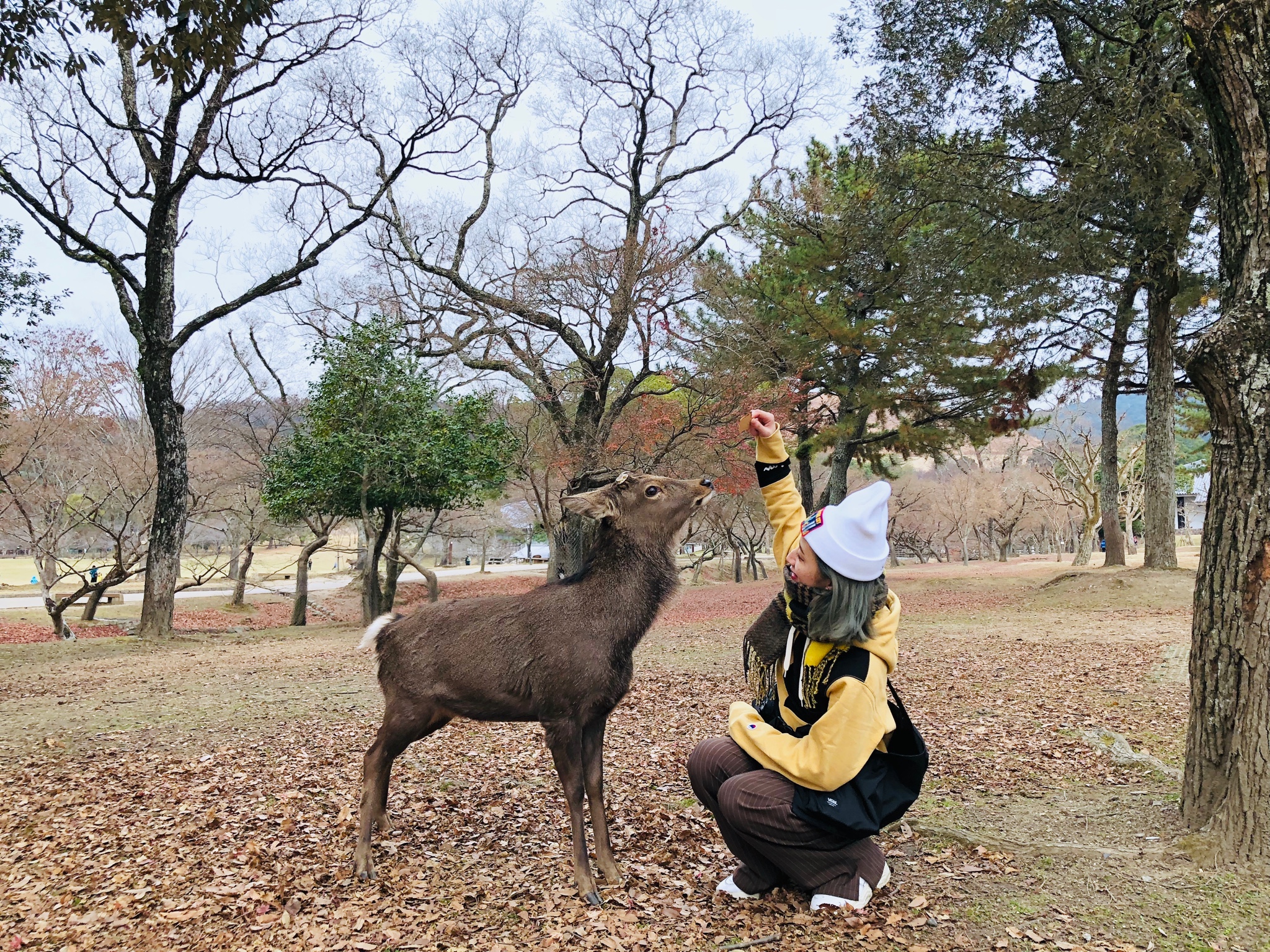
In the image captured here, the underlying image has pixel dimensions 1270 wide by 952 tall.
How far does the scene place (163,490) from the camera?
15672 mm

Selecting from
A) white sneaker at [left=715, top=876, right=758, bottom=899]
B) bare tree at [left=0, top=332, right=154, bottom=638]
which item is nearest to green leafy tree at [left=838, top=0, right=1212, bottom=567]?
white sneaker at [left=715, top=876, right=758, bottom=899]

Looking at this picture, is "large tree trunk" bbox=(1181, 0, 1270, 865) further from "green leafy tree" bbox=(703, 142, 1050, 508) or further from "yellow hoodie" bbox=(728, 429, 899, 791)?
"green leafy tree" bbox=(703, 142, 1050, 508)

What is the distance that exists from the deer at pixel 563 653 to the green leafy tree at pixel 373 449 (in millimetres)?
14630

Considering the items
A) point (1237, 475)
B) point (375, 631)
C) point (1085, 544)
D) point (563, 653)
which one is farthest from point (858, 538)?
point (1085, 544)

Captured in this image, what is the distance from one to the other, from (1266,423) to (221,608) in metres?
31.1

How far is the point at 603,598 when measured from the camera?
4.05 metres

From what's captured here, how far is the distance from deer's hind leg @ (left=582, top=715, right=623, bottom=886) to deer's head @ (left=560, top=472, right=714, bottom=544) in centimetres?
100

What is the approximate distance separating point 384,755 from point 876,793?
8.43 feet

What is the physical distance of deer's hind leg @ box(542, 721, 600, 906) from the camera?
3742 mm

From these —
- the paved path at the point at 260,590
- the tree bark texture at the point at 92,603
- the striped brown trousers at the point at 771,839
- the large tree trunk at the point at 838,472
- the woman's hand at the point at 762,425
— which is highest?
the large tree trunk at the point at 838,472

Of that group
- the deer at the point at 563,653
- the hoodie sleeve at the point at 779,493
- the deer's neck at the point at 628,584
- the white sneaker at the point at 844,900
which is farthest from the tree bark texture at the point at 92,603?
the white sneaker at the point at 844,900

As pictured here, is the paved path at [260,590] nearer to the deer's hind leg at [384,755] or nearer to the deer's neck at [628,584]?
the deer's hind leg at [384,755]

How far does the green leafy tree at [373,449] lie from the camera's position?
18.3 meters

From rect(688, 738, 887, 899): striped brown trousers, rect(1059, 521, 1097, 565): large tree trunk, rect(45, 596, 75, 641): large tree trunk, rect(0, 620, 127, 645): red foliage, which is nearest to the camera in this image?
rect(688, 738, 887, 899): striped brown trousers
